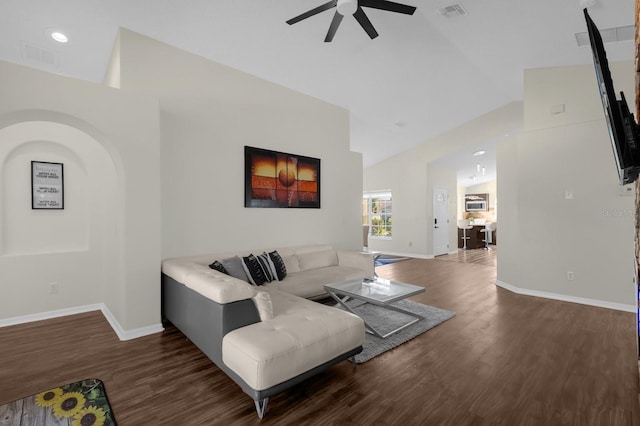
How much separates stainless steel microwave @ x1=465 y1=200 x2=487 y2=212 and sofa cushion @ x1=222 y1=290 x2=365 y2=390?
11.2 m

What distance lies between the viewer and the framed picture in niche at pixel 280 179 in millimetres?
4375

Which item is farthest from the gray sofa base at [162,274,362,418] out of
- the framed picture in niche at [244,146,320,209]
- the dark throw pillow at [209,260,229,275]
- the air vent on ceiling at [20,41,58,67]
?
the air vent on ceiling at [20,41,58,67]

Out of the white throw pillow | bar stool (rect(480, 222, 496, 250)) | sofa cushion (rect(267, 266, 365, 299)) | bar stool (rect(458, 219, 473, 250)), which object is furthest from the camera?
bar stool (rect(458, 219, 473, 250))

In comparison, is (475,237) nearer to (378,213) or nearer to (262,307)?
(378,213)

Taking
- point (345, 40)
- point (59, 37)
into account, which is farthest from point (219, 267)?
point (345, 40)

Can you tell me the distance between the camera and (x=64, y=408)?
198cm

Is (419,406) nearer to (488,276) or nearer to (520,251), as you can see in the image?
(520,251)

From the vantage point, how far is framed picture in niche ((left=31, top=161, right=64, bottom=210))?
368cm

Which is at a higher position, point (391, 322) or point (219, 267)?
point (219, 267)

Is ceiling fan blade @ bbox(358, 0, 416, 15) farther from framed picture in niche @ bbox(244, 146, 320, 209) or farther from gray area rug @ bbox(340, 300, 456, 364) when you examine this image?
gray area rug @ bbox(340, 300, 456, 364)

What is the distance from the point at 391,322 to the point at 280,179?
8.62 ft

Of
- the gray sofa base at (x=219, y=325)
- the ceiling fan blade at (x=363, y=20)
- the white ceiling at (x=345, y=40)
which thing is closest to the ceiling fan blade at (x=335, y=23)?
the ceiling fan blade at (x=363, y=20)

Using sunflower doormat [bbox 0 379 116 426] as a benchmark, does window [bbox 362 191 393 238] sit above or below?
above

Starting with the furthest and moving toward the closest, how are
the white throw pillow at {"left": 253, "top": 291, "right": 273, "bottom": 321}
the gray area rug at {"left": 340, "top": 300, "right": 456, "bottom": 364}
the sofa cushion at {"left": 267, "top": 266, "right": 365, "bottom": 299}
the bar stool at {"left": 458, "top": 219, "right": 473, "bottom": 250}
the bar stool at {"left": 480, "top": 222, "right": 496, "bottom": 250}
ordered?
1. the bar stool at {"left": 458, "top": 219, "right": 473, "bottom": 250}
2. the bar stool at {"left": 480, "top": 222, "right": 496, "bottom": 250}
3. the sofa cushion at {"left": 267, "top": 266, "right": 365, "bottom": 299}
4. the gray area rug at {"left": 340, "top": 300, "right": 456, "bottom": 364}
5. the white throw pillow at {"left": 253, "top": 291, "right": 273, "bottom": 321}
